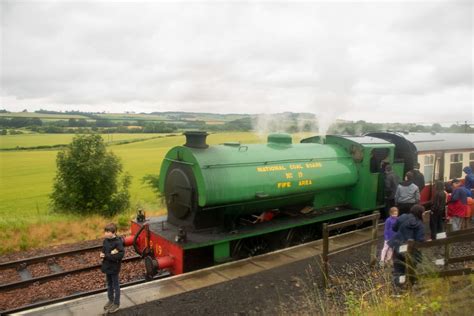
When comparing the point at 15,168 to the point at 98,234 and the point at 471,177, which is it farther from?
the point at 471,177

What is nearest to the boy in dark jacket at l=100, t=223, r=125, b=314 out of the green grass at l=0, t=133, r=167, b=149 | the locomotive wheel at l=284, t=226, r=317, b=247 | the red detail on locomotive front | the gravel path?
the gravel path

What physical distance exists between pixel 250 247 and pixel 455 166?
9051 mm

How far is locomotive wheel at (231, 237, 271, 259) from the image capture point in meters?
7.84

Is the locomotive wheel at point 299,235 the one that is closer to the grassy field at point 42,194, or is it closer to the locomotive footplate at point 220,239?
the locomotive footplate at point 220,239

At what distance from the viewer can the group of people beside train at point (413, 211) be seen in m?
6.09

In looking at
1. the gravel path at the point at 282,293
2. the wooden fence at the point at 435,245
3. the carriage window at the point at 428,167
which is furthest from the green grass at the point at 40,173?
the wooden fence at the point at 435,245

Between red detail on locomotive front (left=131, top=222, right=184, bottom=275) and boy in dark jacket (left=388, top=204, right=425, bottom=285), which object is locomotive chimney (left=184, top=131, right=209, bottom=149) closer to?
red detail on locomotive front (left=131, top=222, right=184, bottom=275)

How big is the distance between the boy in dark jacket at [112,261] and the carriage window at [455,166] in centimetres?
1174

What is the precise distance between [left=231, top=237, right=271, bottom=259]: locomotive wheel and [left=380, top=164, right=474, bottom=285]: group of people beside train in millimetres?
2518

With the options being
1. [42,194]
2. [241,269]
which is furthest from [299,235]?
[42,194]

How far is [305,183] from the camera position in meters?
8.88

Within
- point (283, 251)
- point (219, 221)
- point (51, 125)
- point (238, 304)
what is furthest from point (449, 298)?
point (51, 125)

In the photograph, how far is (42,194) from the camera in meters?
27.8

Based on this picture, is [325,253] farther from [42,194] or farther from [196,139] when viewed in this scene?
[42,194]
